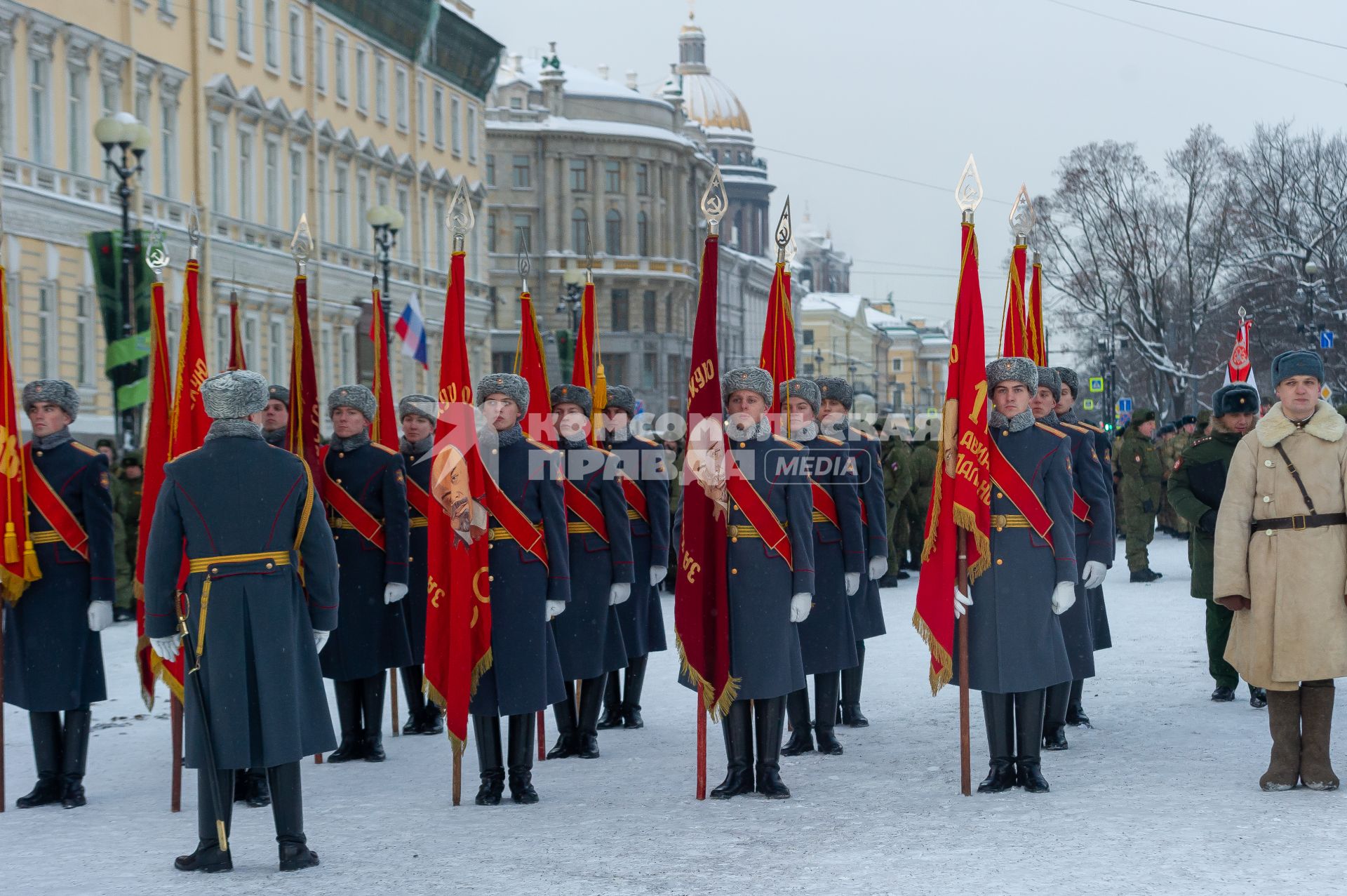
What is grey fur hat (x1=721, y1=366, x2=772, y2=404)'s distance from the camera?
8602 mm

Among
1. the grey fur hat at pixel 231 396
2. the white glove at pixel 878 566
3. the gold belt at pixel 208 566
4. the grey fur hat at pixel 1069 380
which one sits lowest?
the white glove at pixel 878 566

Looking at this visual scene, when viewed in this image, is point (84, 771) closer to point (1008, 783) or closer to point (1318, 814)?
point (1008, 783)

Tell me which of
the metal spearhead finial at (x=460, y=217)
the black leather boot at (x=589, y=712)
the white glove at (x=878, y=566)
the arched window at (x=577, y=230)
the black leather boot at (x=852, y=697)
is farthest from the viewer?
the arched window at (x=577, y=230)

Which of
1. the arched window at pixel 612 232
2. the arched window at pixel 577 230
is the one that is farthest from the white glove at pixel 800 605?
the arched window at pixel 612 232

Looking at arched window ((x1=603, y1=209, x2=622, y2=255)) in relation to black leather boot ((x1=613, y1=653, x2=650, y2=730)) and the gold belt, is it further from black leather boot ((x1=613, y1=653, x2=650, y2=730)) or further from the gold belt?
the gold belt

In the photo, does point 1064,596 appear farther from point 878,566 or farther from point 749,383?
point 878,566

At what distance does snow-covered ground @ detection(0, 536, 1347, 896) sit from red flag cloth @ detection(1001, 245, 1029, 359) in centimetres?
216

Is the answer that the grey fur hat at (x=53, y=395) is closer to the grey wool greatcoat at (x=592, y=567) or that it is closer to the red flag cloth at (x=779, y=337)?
the grey wool greatcoat at (x=592, y=567)

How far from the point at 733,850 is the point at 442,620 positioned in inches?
82.4

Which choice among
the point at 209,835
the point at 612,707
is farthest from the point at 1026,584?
the point at 209,835

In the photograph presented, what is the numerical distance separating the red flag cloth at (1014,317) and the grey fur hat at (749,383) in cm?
158

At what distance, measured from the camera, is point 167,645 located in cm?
739

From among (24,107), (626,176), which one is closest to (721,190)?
(24,107)

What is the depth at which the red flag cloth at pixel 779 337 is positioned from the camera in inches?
402
